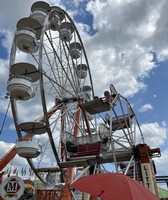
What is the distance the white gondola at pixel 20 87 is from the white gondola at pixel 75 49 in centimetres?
798

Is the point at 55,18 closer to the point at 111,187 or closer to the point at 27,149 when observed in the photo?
the point at 27,149

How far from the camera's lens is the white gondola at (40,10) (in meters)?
13.5

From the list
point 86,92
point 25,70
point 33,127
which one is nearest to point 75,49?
point 86,92

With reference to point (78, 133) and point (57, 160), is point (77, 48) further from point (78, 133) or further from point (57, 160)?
point (57, 160)

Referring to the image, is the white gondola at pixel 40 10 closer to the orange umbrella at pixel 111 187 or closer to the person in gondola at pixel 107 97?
the person in gondola at pixel 107 97

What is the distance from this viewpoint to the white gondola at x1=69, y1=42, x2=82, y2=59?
677 inches

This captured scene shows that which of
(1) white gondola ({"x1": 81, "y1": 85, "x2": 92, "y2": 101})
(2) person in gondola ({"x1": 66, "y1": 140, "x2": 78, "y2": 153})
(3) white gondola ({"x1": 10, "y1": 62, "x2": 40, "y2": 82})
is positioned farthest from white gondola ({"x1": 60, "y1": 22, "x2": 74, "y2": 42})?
(2) person in gondola ({"x1": 66, "y1": 140, "x2": 78, "y2": 153})

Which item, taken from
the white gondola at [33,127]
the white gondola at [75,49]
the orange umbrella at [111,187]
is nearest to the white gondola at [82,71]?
the white gondola at [75,49]

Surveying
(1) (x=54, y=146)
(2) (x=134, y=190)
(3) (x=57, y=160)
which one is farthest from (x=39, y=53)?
(2) (x=134, y=190)

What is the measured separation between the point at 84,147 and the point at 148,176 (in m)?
3.20

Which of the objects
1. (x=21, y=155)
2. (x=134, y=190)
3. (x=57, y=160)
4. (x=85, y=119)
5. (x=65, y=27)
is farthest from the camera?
(x=65, y=27)

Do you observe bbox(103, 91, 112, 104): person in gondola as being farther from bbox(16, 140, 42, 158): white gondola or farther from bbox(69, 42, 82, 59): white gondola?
bbox(69, 42, 82, 59): white gondola

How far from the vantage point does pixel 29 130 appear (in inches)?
448

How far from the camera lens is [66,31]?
1630 cm
